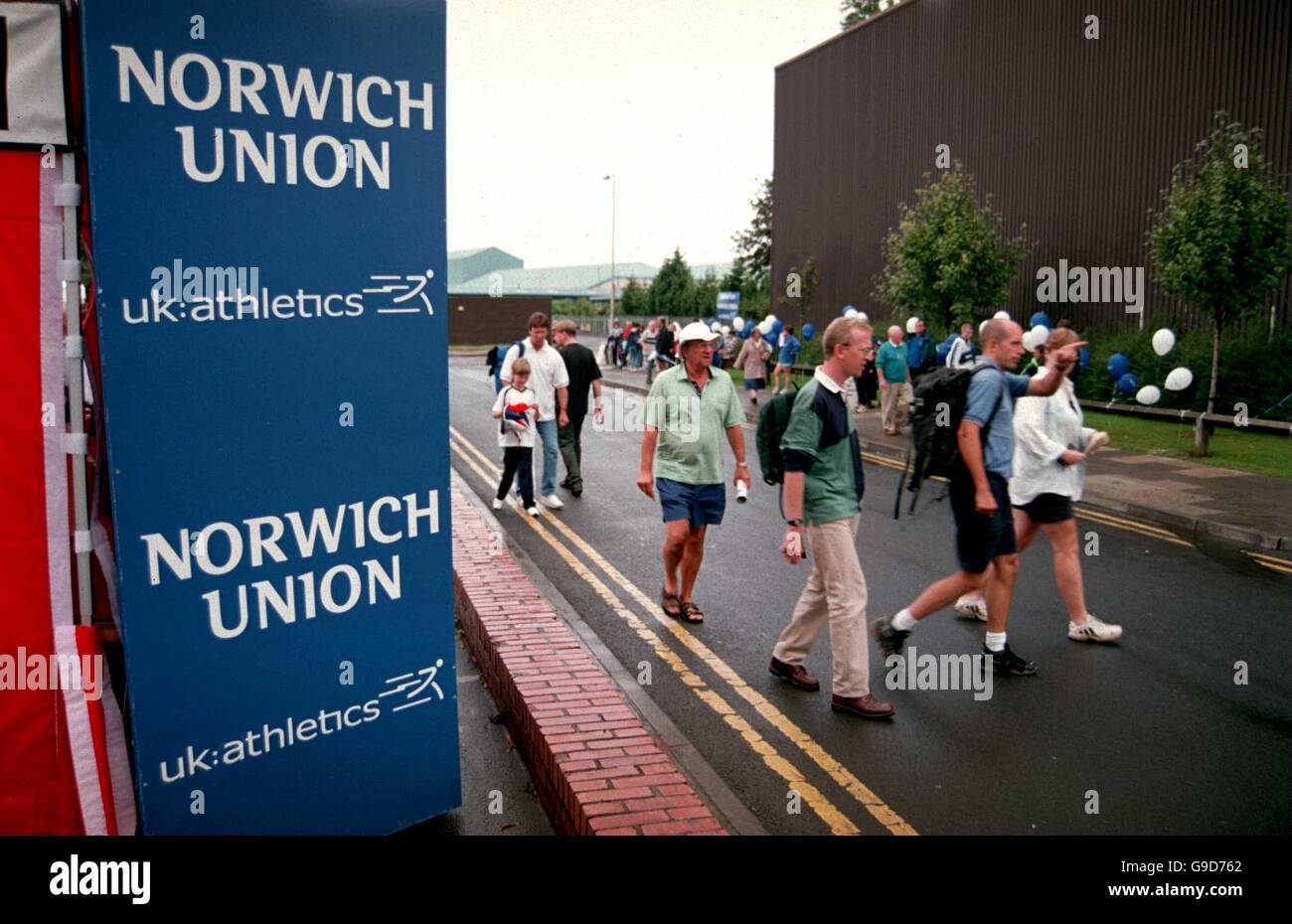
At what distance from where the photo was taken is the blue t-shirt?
6297 millimetres

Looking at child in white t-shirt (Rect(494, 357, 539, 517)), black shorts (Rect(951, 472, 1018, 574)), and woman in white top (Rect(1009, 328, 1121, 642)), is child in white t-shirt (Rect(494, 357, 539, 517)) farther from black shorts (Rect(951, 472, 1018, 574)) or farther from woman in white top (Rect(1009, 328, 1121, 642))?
black shorts (Rect(951, 472, 1018, 574))

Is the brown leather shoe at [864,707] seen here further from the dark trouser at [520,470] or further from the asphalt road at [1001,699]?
the dark trouser at [520,470]

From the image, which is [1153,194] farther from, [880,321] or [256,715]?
[256,715]

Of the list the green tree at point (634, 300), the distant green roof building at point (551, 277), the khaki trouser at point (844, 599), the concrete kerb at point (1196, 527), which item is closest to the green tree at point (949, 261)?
the concrete kerb at point (1196, 527)

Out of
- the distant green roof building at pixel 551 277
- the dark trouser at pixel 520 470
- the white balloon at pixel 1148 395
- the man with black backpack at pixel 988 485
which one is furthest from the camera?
the distant green roof building at pixel 551 277

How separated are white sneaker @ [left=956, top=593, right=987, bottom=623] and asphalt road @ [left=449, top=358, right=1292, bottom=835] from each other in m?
0.10

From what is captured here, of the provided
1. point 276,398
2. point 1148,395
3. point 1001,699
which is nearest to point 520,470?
point 1001,699

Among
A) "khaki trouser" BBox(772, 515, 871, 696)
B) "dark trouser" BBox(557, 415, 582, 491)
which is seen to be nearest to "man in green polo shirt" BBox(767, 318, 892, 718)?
"khaki trouser" BBox(772, 515, 871, 696)

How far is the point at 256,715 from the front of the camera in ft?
12.1

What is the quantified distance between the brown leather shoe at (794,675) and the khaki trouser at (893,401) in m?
12.9

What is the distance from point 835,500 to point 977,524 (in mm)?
1028

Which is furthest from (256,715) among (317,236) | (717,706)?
(717,706)

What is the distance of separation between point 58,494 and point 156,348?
0.55 metres

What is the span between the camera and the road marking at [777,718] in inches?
189
